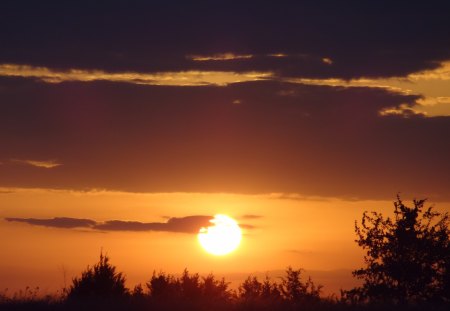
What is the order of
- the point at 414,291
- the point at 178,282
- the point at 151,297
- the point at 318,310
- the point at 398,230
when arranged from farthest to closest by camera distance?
the point at 398,230 < the point at 414,291 < the point at 178,282 < the point at 151,297 < the point at 318,310

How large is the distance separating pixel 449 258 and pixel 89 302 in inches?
1389

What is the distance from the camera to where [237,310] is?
31.3 m

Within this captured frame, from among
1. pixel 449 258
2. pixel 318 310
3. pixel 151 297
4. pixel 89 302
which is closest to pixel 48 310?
pixel 89 302

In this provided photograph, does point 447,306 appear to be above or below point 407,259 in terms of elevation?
below

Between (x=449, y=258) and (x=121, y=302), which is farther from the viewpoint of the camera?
(x=449, y=258)

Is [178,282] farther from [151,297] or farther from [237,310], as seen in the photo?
[237,310]

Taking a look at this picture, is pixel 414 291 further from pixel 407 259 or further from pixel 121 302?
pixel 121 302

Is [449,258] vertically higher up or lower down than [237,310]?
higher up

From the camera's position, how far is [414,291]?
193 ft

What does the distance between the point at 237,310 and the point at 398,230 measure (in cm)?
3343

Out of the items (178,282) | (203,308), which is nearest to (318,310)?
(203,308)

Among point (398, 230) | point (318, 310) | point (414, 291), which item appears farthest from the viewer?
point (398, 230)

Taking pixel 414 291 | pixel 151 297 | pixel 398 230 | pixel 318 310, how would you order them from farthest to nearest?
pixel 398 230, pixel 414 291, pixel 151 297, pixel 318 310

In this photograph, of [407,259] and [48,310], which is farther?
[407,259]
